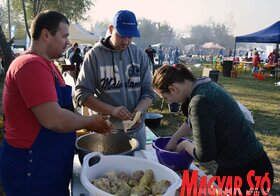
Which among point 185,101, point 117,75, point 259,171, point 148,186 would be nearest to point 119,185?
point 148,186

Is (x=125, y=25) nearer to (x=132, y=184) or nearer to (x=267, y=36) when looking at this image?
(x=132, y=184)

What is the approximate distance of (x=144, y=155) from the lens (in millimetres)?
2270

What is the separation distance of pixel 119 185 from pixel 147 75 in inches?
51.1

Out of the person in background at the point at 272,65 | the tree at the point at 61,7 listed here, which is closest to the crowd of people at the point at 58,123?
the person in background at the point at 272,65

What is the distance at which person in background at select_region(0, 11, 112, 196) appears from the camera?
1.40 meters

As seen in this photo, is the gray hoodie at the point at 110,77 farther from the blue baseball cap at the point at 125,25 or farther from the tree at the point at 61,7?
the tree at the point at 61,7

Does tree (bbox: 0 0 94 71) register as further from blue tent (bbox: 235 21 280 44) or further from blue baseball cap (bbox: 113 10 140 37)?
blue baseball cap (bbox: 113 10 140 37)

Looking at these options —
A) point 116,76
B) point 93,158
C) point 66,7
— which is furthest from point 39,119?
point 66,7

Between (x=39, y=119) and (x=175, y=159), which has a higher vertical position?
(x=39, y=119)

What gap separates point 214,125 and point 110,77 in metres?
1.03

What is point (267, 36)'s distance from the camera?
13711 mm

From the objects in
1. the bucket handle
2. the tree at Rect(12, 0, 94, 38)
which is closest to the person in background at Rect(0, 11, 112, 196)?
the bucket handle

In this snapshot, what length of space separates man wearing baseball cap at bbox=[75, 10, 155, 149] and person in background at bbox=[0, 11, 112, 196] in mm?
681

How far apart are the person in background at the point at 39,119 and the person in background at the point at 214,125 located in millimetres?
492
